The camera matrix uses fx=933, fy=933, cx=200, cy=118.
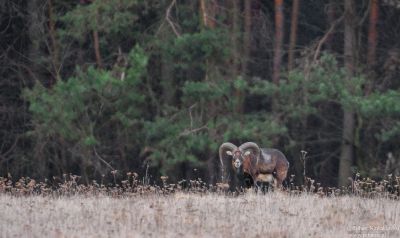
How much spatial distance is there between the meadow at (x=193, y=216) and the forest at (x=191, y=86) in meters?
9.90

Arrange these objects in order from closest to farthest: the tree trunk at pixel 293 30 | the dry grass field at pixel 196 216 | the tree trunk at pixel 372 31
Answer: the dry grass field at pixel 196 216, the tree trunk at pixel 372 31, the tree trunk at pixel 293 30

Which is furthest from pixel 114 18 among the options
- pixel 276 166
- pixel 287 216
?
pixel 287 216

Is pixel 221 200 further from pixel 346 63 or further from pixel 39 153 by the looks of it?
pixel 39 153

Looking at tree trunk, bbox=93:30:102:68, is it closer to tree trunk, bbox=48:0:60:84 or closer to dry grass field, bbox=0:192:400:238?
tree trunk, bbox=48:0:60:84

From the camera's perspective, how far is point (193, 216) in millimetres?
13852

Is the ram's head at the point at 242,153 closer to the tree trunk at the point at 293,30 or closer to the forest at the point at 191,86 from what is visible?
the forest at the point at 191,86

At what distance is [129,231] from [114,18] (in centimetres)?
1626

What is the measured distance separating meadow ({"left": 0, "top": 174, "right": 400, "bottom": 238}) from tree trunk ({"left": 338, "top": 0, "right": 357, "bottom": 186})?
463 inches

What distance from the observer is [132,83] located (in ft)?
90.8

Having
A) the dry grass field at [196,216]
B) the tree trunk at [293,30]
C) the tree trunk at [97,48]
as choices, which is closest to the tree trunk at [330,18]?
the tree trunk at [293,30]

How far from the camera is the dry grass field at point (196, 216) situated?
1281cm

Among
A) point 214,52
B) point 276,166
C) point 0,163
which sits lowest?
point 0,163

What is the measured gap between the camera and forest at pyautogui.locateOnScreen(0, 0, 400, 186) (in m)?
26.8

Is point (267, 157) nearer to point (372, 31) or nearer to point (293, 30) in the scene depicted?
point (372, 31)
